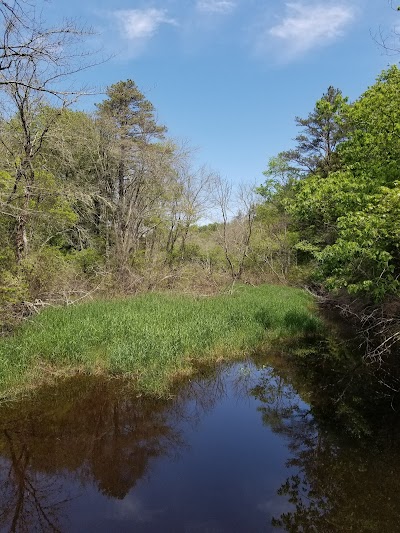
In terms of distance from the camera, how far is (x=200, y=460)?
5984 millimetres

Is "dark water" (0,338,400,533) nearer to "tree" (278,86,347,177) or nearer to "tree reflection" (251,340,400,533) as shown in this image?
"tree reflection" (251,340,400,533)

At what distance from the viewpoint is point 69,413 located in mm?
7133

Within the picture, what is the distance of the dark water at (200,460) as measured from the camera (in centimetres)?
468

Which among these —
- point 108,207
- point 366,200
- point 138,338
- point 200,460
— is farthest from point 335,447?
point 108,207

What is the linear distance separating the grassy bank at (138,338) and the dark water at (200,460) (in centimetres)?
54

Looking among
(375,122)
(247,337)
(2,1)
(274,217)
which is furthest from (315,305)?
(2,1)

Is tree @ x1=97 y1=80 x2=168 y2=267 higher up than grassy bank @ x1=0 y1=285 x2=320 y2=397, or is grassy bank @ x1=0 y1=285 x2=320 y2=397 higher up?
tree @ x1=97 y1=80 x2=168 y2=267

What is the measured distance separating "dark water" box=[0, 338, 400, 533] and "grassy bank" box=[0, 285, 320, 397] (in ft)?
1.78

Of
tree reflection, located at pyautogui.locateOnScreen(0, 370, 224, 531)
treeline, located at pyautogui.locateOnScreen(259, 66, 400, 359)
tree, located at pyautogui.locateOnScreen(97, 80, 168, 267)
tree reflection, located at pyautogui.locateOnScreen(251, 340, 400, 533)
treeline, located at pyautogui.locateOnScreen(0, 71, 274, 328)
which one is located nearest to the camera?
tree reflection, located at pyautogui.locateOnScreen(251, 340, 400, 533)

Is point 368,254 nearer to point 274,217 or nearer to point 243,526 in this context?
point 243,526

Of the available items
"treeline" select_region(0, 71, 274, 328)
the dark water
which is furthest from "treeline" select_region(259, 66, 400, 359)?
"treeline" select_region(0, 71, 274, 328)

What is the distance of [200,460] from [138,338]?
4.48 m

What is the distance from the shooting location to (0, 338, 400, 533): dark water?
4.68 meters

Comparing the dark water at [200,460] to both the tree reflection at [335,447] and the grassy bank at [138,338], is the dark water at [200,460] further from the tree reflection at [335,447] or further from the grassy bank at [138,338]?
the grassy bank at [138,338]
